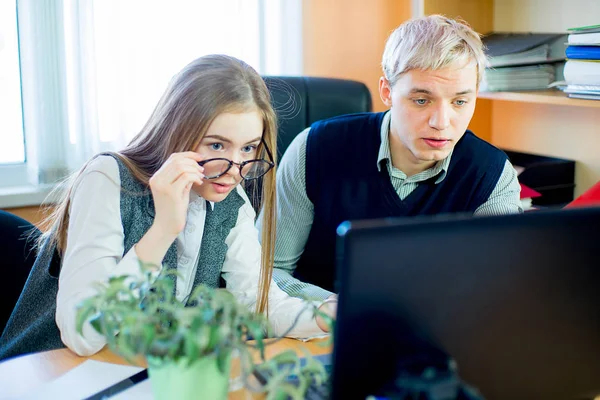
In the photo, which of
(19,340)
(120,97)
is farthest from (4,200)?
(19,340)

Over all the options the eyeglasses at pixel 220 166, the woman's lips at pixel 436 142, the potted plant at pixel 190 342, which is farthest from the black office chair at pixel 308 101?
the potted plant at pixel 190 342

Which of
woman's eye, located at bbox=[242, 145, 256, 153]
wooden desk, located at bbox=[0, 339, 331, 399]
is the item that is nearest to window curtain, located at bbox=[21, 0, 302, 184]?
woman's eye, located at bbox=[242, 145, 256, 153]

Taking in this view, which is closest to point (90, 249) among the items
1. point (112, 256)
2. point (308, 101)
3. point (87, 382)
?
point (112, 256)

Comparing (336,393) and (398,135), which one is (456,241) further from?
(398,135)

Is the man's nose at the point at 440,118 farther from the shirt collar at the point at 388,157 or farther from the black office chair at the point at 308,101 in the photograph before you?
the black office chair at the point at 308,101

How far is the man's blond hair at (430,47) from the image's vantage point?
5.36 feet

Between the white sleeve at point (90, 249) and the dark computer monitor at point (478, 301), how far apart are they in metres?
0.59

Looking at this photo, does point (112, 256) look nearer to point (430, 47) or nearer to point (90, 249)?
point (90, 249)

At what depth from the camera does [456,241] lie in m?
0.76

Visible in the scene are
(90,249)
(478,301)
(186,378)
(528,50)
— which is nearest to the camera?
(478,301)

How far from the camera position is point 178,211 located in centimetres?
132

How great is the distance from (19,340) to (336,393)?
2.84 feet

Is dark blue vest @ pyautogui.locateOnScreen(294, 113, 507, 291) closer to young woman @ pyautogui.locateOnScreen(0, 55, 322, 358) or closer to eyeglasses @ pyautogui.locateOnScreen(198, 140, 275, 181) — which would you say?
young woman @ pyautogui.locateOnScreen(0, 55, 322, 358)

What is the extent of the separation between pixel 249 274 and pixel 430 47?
2.03 ft
